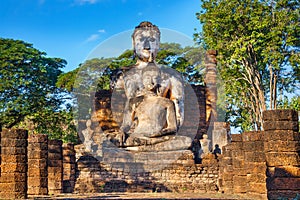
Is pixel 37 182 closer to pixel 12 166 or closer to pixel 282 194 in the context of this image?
pixel 12 166

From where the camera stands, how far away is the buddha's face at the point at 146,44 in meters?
23.0

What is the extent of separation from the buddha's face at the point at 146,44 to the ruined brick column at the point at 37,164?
9.01 metres

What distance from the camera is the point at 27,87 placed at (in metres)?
27.4

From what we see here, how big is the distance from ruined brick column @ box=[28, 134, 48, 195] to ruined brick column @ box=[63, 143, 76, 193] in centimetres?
259

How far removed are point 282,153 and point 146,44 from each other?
42.6 ft

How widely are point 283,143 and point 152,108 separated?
10354mm

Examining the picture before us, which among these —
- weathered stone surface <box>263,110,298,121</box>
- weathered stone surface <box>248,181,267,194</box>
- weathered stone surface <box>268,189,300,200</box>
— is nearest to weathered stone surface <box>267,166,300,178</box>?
weathered stone surface <box>268,189,300,200</box>

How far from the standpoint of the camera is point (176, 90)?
22234 mm

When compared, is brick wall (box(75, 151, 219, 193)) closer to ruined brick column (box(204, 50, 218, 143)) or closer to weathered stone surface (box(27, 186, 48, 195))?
weathered stone surface (box(27, 186, 48, 195))

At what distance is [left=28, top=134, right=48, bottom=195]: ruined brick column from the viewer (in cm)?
1477

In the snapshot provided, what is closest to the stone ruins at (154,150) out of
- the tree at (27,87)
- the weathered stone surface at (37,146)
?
the weathered stone surface at (37,146)

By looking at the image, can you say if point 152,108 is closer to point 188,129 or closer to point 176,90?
point 176,90

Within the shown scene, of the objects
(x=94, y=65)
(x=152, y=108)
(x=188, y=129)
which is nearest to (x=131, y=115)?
(x=152, y=108)

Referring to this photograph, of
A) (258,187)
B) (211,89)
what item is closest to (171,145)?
(211,89)
